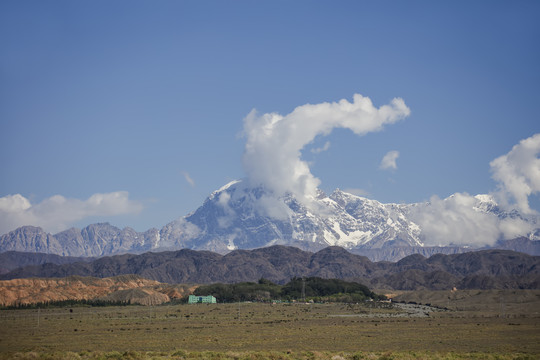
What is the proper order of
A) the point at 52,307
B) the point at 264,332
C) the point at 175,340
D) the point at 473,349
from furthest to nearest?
the point at 52,307, the point at 264,332, the point at 175,340, the point at 473,349

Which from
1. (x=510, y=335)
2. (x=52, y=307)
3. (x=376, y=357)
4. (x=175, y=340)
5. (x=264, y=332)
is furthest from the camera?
(x=52, y=307)

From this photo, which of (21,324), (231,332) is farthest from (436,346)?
(21,324)

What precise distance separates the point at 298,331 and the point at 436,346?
27953 millimetres

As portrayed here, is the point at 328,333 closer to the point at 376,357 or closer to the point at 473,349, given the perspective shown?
the point at 473,349

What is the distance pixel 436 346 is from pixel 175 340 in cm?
3358

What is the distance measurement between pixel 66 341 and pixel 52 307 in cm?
10871

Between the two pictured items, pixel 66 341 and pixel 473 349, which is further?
pixel 66 341

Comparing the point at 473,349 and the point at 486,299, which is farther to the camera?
the point at 486,299

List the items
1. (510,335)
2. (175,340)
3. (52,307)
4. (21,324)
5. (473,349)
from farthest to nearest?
(52,307), (21,324), (510,335), (175,340), (473,349)

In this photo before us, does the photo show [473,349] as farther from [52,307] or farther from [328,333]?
[52,307]

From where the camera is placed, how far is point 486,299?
19588 centimetres

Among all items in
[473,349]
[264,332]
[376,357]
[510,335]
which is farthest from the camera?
[264,332]

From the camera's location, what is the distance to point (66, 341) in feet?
277

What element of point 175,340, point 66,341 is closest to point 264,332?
point 175,340
